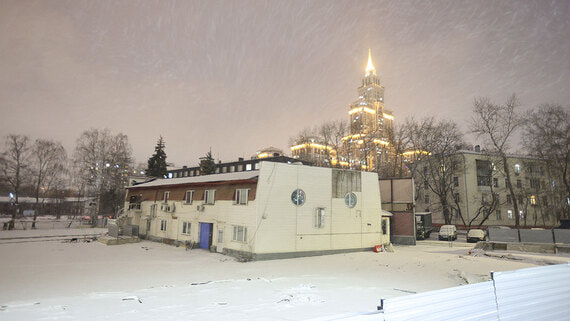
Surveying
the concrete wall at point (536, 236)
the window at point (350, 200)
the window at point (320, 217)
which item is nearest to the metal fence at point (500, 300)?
the window at point (320, 217)

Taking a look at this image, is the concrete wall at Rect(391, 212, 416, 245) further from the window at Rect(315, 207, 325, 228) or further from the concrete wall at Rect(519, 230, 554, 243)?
the window at Rect(315, 207, 325, 228)

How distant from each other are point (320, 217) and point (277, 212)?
4169 millimetres

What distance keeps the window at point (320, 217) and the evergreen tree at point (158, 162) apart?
53.1m

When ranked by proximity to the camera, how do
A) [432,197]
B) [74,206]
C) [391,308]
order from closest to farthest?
[391,308] < [432,197] < [74,206]

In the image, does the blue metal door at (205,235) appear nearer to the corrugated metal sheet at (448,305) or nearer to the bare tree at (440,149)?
the corrugated metal sheet at (448,305)

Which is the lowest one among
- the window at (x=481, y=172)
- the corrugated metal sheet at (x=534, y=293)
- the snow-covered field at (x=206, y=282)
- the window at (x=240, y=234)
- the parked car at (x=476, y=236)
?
the snow-covered field at (x=206, y=282)

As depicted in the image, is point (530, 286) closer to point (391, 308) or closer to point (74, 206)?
point (391, 308)

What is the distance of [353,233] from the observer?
83.8 feet

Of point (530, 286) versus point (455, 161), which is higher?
point (455, 161)

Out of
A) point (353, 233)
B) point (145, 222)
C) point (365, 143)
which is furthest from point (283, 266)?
point (365, 143)

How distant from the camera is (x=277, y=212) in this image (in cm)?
2164

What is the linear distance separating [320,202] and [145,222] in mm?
22057

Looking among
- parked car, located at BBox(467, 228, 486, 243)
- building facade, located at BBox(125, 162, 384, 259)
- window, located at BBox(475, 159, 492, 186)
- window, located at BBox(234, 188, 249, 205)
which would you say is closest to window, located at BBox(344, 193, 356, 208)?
building facade, located at BBox(125, 162, 384, 259)

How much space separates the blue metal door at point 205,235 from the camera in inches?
1001
